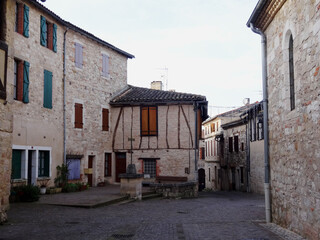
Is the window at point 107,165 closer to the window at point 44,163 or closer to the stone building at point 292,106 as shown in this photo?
the window at point 44,163

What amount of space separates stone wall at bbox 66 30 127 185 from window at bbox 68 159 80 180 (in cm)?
33

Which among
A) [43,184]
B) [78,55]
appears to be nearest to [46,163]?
[43,184]

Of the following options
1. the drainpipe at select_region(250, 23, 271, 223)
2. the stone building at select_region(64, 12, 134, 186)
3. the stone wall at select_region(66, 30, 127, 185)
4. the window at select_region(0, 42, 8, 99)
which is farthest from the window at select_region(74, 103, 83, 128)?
the drainpipe at select_region(250, 23, 271, 223)

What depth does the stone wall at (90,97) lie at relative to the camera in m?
18.9

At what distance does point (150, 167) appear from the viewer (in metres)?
21.6

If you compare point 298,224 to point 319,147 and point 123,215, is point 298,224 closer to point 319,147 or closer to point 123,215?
point 319,147

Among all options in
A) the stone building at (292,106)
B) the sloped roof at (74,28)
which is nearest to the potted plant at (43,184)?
the sloped roof at (74,28)

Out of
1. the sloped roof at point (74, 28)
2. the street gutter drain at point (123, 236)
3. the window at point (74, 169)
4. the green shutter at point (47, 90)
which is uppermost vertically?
the sloped roof at point (74, 28)

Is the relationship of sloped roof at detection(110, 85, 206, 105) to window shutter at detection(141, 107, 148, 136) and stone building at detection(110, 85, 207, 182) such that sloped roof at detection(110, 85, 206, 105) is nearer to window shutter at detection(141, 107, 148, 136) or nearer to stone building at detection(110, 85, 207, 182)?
stone building at detection(110, 85, 207, 182)

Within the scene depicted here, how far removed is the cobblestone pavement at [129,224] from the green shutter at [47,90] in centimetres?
537

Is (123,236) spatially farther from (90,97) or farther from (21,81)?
(90,97)

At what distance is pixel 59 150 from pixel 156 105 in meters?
6.17

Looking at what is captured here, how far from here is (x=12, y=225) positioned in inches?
356

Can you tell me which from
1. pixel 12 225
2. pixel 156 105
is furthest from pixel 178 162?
pixel 12 225
